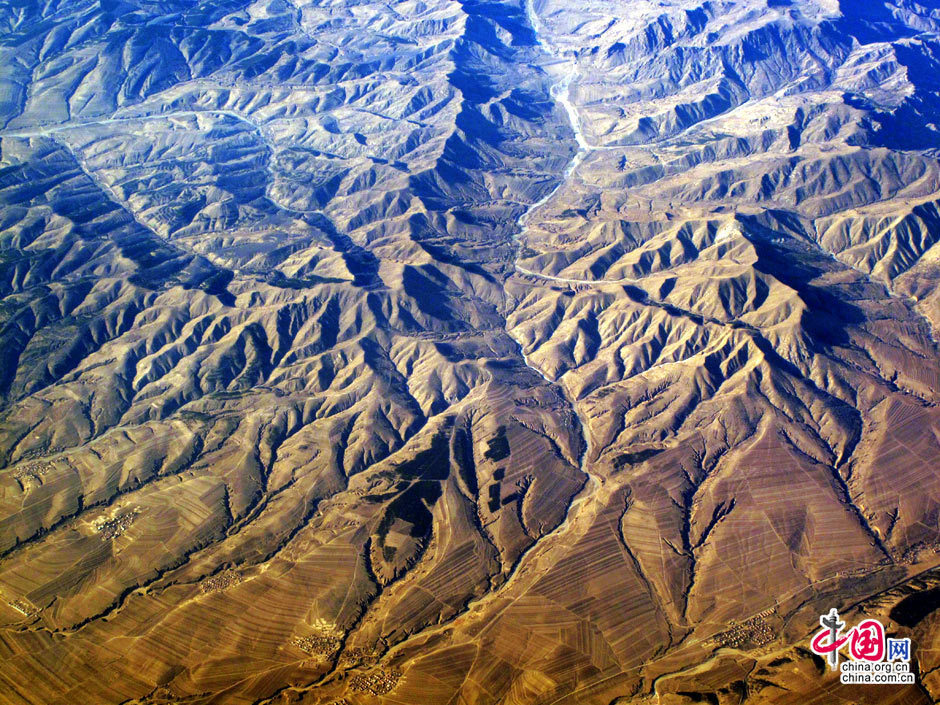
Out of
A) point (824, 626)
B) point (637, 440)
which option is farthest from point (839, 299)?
point (824, 626)

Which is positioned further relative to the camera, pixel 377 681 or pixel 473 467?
pixel 473 467

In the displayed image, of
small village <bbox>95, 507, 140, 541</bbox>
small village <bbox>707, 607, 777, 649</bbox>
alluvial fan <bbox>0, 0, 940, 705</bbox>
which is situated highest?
small village <bbox>95, 507, 140, 541</bbox>

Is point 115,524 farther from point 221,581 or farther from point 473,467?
point 473,467

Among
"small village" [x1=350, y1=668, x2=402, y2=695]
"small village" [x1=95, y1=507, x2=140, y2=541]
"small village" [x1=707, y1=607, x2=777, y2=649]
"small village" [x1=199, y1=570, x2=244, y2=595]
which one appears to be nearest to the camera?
"small village" [x1=350, y1=668, x2=402, y2=695]

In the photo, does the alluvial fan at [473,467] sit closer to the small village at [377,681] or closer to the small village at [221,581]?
the small village at [377,681]

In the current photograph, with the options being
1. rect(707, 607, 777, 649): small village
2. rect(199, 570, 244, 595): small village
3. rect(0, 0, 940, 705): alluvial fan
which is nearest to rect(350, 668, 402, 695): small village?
rect(0, 0, 940, 705): alluvial fan

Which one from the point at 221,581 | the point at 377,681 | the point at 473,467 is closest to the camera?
the point at 377,681

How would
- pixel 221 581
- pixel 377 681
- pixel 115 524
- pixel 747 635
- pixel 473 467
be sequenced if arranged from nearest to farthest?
pixel 377 681
pixel 747 635
pixel 221 581
pixel 115 524
pixel 473 467

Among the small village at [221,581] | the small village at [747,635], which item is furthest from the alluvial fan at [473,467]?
the small village at [221,581]

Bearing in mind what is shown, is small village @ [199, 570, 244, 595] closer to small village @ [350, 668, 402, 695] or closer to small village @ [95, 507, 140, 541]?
small village @ [95, 507, 140, 541]

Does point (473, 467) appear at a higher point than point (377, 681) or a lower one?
lower

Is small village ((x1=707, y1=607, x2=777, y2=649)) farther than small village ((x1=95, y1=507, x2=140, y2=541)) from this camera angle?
No

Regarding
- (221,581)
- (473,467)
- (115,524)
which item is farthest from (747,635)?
(115,524)
